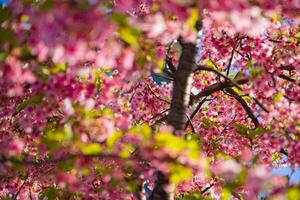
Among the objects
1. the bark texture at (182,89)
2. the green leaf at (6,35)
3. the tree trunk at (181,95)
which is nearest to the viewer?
the green leaf at (6,35)

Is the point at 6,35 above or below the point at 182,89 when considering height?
below

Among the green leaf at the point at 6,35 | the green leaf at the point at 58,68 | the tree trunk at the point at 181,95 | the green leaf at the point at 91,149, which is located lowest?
the green leaf at the point at 91,149

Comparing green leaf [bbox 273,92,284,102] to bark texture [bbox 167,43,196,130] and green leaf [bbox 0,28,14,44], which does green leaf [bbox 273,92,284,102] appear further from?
green leaf [bbox 0,28,14,44]

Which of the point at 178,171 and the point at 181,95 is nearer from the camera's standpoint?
the point at 178,171

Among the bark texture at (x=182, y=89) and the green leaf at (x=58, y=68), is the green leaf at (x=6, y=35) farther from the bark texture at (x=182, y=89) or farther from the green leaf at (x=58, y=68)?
the bark texture at (x=182, y=89)

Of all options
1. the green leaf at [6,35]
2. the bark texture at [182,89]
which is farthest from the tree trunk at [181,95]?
the green leaf at [6,35]

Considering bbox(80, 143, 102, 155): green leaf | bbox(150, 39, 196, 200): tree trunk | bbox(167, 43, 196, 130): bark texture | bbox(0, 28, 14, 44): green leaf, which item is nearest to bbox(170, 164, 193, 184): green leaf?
bbox(80, 143, 102, 155): green leaf

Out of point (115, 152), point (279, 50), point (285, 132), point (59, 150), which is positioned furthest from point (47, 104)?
point (279, 50)

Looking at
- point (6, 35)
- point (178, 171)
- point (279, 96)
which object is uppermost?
point (279, 96)

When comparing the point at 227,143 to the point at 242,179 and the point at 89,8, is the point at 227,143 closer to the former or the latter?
the point at 242,179

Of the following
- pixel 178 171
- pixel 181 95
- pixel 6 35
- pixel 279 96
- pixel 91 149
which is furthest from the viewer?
pixel 181 95

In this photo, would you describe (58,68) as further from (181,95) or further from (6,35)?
(181,95)

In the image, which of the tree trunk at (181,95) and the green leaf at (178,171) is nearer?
the green leaf at (178,171)

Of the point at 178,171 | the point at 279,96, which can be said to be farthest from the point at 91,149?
the point at 279,96
